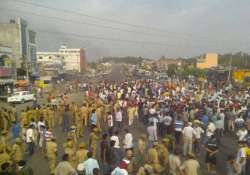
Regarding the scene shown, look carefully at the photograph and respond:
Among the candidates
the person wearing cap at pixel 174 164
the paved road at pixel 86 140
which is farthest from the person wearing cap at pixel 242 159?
the paved road at pixel 86 140

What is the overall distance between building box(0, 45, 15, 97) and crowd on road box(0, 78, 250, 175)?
26.1m

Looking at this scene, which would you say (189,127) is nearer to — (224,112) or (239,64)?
(224,112)

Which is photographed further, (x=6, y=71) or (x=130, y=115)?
(x=6, y=71)

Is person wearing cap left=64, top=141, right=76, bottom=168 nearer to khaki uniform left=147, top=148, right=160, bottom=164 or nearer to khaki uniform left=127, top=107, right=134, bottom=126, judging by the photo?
khaki uniform left=147, top=148, right=160, bottom=164

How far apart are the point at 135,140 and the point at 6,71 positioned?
3460 cm

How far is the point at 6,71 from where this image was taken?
47.4 m

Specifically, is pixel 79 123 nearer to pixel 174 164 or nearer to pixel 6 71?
pixel 174 164

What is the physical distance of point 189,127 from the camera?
44.3 feet

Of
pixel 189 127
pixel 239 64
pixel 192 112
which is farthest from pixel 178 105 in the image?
pixel 239 64

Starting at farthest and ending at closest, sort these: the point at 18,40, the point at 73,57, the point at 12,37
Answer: the point at 73,57
the point at 18,40
the point at 12,37

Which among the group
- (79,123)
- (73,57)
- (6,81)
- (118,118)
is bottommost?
(6,81)

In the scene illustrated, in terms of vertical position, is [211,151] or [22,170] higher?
[22,170]

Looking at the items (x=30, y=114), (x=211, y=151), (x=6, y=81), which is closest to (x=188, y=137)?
(x=211, y=151)

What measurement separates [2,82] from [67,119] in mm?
29380
